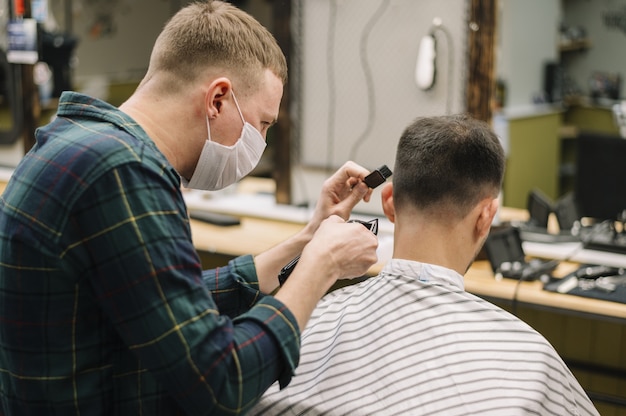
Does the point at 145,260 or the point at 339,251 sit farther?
the point at 339,251

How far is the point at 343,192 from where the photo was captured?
76.5 inches

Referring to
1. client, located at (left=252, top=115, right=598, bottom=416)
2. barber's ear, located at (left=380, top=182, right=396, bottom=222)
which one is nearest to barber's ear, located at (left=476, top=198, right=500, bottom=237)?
client, located at (left=252, top=115, right=598, bottom=416)

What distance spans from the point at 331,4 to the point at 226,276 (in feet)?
6.75

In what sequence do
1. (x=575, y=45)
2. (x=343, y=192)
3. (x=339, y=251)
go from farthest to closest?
1. (x=575, y=45)
2. (x=343, y=192)
3. (x=339, y=251)

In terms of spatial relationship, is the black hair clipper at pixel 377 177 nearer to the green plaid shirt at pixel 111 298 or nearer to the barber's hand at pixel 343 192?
the barber's hand at pixel 343 192

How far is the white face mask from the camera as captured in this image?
1.53 meters

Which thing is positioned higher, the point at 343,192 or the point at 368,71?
the point at 368,71

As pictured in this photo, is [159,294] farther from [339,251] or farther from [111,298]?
[339,251]

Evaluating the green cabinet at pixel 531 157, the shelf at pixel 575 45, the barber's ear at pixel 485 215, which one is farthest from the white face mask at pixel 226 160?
the shelf at pixel 575 45

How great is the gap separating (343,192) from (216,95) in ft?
1.89

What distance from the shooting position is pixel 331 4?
353cm

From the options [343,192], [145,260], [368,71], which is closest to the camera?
[145,260]

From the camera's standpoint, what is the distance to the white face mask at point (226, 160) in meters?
1.53

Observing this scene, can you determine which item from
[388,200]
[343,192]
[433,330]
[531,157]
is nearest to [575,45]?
[531,157]
